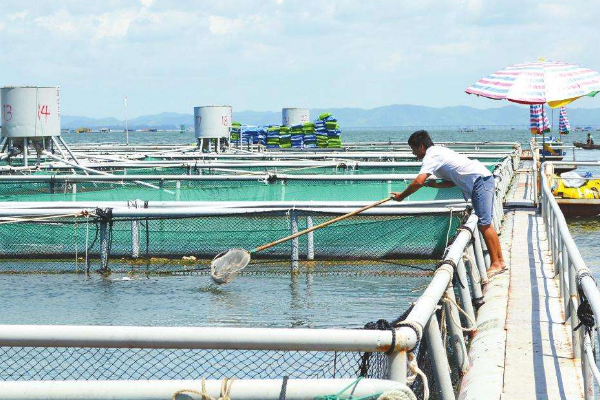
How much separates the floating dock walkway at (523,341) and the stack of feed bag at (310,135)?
Answer: 39012mm

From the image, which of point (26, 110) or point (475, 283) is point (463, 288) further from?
point (26, 110)

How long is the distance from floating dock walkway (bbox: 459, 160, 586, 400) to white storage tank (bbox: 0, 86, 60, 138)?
1402cm

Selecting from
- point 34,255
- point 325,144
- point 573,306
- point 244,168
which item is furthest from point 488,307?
point 325,144

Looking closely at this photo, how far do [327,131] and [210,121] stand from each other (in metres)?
17.8

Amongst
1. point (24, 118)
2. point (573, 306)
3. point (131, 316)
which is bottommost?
point (131, 316)

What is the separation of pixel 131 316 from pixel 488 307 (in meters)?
4.54

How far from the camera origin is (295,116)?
5538 centimetres

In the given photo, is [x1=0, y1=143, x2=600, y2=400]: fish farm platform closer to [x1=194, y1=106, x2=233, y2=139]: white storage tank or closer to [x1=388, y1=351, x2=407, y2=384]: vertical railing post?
[x1=388, y1=351, x2=407, y2=384]: vertical railing post

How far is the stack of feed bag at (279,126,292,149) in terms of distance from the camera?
5328 cm

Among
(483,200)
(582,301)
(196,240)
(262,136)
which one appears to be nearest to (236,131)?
(262,136)

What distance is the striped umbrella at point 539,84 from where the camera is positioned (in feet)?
50.6

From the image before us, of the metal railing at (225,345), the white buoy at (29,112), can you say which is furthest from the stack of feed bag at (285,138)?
the metal railing at (225,345)

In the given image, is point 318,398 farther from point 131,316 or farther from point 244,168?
point 244,168

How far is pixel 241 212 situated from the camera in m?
14.6
